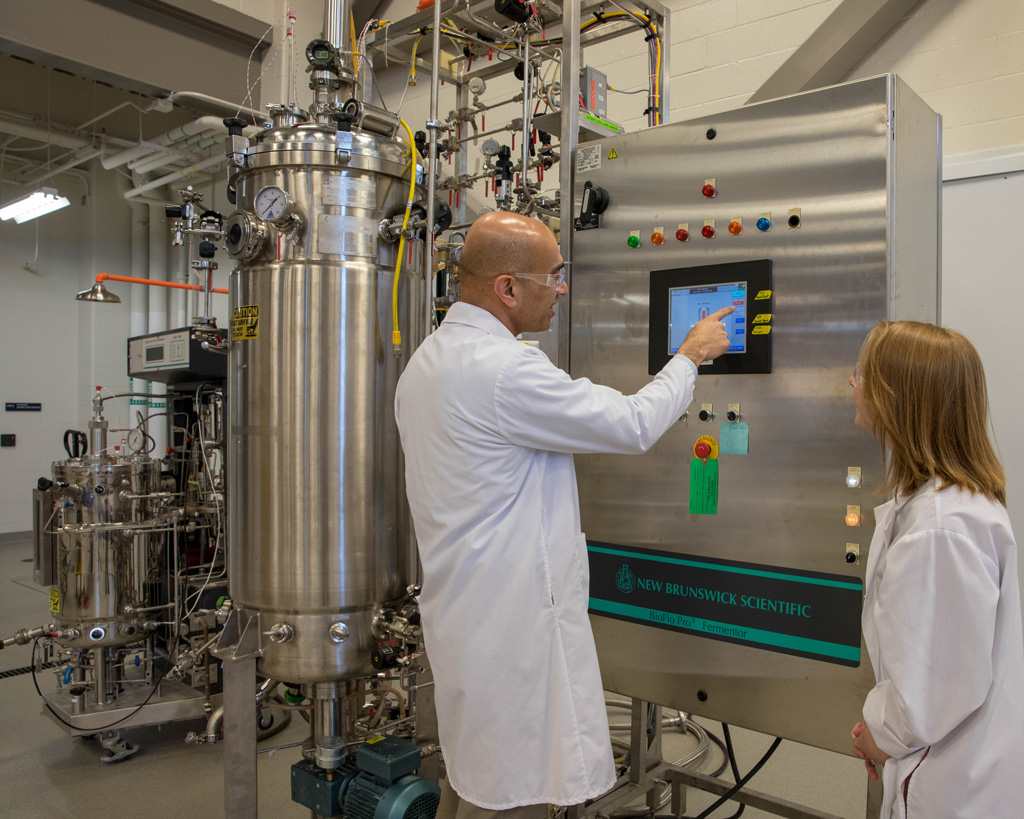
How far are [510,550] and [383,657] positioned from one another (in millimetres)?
808

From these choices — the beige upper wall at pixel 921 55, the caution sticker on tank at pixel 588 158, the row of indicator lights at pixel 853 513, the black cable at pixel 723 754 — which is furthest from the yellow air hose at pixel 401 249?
the black cable at pixel 723 754

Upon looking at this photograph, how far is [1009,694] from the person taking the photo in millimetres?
1040

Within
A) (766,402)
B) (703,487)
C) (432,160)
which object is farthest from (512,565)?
(432,160)

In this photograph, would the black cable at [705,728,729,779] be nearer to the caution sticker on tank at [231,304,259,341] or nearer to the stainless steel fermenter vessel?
the stainless steel fermenter vessel

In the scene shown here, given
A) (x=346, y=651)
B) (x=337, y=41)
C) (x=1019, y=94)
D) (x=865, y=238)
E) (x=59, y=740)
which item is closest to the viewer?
(x=865, y=238)

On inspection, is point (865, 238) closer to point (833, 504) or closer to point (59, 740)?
point (833, 504)

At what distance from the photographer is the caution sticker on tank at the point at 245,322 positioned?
2.04m

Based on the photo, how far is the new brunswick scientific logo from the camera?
1.92 meters

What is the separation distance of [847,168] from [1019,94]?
1717 mm

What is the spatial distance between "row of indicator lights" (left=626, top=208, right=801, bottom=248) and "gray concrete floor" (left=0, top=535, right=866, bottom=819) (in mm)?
1715

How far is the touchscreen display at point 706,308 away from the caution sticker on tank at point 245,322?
1068 millimetres

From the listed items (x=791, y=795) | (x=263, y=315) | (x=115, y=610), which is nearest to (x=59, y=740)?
(x=115, y=610)

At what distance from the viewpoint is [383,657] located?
2.04 metres

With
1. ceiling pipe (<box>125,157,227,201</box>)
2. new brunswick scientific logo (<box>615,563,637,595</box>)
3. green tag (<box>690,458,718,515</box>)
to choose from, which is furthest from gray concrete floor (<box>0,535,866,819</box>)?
ceiling pipe (<box>125,157,227,201</box>)
